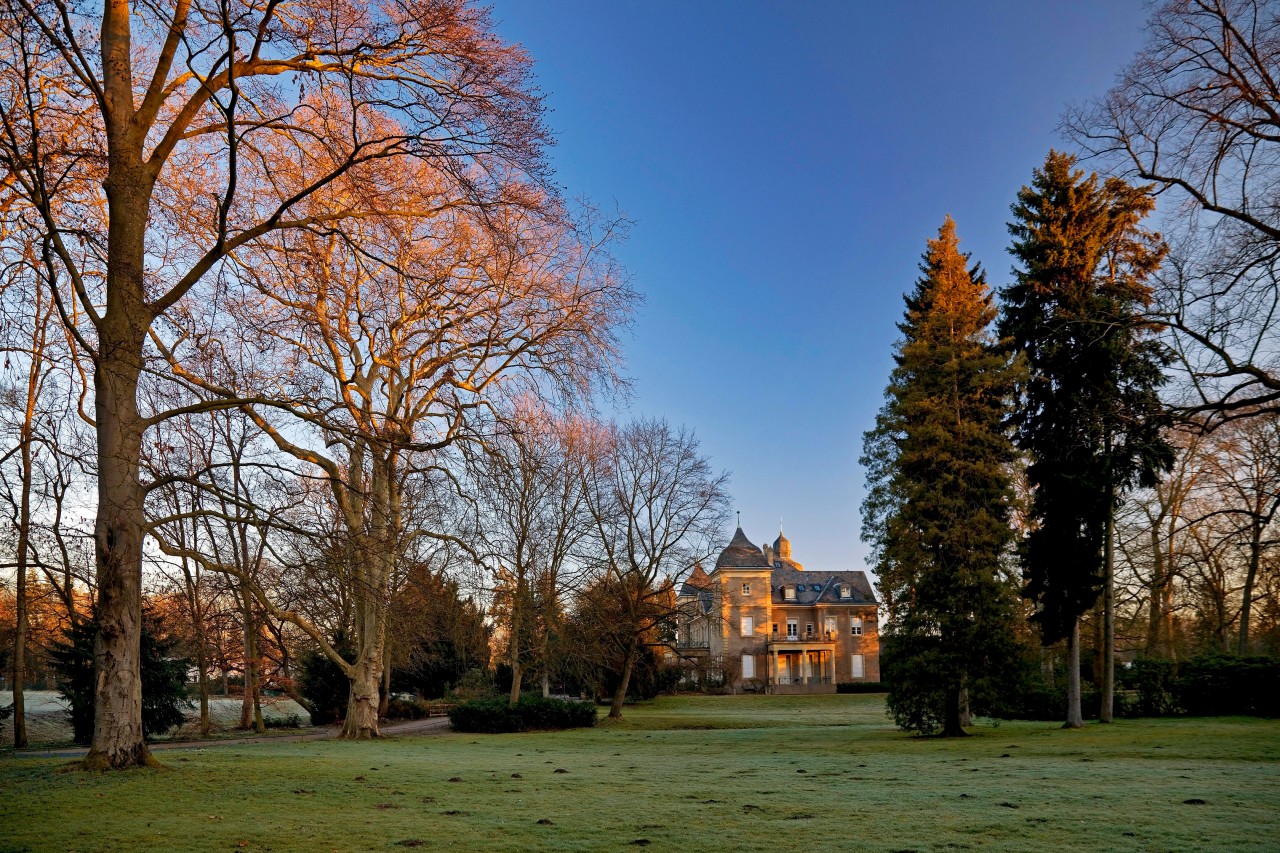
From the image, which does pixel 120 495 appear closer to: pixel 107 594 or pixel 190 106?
pixel 107 594

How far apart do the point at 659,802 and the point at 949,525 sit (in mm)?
16749

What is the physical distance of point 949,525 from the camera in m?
24.3

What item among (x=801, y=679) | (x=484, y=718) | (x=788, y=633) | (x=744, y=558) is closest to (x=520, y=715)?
(x=484, y=718)

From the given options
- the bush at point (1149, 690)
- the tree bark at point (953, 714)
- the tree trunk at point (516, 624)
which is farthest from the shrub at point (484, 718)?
the bush at point (1149, 690)

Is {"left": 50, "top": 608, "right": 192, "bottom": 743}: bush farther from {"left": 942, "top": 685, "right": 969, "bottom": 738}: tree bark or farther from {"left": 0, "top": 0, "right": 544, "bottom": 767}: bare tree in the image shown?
{"left": 942, "top": 685, "right": 969, "bottom": 738}: tree bark

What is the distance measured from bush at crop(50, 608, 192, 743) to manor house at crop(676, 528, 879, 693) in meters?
39.6

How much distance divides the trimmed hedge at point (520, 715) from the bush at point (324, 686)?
5716 millimetres

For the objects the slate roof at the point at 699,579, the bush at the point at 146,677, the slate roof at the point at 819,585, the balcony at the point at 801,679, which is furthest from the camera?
the slate roof at the point at 819,585

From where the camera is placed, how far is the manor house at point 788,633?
6512 cm

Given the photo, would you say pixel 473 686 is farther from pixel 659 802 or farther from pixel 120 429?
pixel 659 802

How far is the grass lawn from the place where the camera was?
7.13 meters

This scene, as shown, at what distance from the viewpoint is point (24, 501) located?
76.0 ft

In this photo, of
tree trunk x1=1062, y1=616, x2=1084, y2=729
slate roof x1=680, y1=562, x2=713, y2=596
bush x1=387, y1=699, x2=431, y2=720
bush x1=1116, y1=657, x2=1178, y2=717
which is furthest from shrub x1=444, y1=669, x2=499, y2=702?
bush x1=1116, y1=657, x2=1178, y2=717

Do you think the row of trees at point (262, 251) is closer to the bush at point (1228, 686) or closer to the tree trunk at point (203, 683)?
the tree trunk at point (203, 683)
